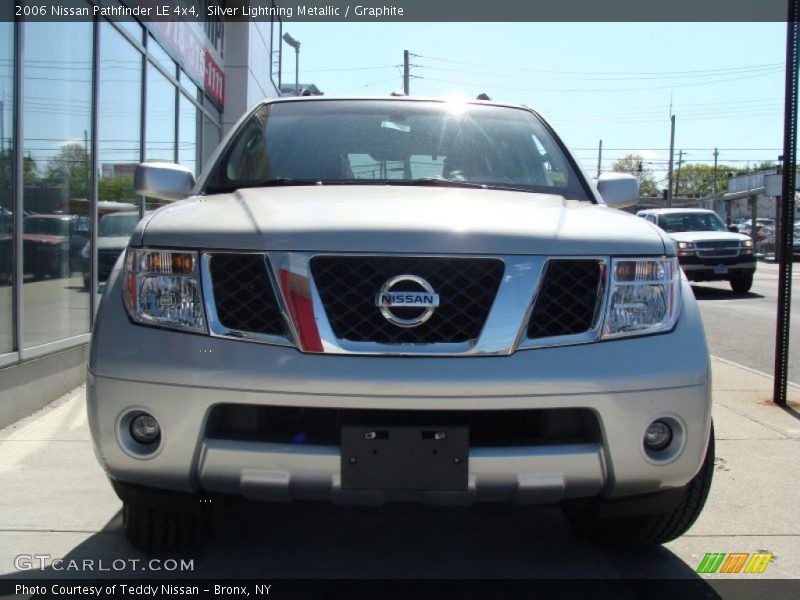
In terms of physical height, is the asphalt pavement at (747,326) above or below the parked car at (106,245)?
below

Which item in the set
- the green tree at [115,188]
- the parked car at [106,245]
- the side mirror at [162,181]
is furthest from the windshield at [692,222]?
the side mirror at [162,181]

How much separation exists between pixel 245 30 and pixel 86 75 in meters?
9.74

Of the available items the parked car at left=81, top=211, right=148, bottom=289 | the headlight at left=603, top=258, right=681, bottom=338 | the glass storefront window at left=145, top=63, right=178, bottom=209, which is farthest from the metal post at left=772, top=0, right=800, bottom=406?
the glass storefront window at left=145, top=63, right=178, bottom=209

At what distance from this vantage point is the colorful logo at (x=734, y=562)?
10.7 ft

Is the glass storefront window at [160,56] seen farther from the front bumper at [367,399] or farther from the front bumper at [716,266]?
the front bumper at [716,266]

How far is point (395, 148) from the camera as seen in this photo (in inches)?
155

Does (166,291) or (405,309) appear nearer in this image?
(405,309)

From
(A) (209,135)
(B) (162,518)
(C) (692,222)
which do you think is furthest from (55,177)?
(C) (692,222)

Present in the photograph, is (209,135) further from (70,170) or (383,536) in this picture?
(383,536)

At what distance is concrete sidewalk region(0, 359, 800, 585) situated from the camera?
10.6ft

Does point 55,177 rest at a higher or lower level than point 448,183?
higher

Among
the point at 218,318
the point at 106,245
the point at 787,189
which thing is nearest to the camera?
the point at 218,318

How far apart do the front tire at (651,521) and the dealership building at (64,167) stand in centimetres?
355

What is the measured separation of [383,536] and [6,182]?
3.39 m
